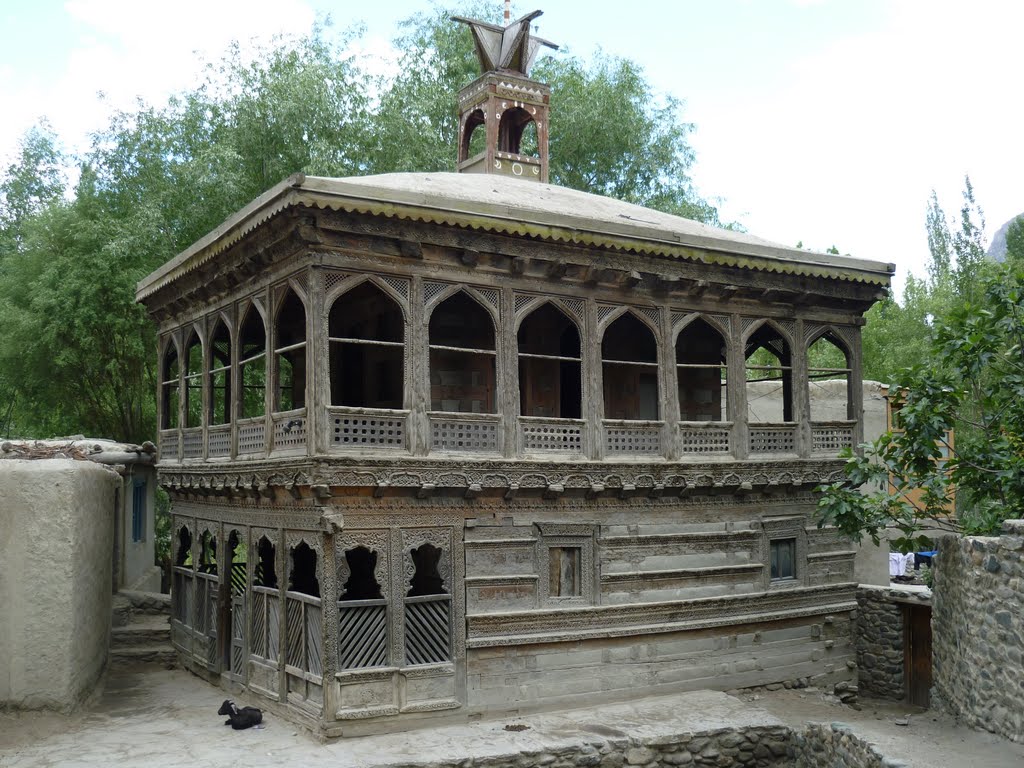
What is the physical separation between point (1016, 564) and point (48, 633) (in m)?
12.0

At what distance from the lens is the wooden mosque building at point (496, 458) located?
45.5ft

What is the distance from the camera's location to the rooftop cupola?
2095 centimetres

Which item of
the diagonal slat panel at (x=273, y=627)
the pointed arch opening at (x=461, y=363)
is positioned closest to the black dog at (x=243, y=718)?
the diagonal slat panel at (x=273, y=627)

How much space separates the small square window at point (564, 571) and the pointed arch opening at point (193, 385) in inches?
276

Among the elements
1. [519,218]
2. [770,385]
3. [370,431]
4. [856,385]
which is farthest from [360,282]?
[770,385]

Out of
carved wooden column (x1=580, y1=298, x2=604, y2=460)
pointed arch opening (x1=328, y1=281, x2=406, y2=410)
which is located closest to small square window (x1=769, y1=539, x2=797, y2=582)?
carved wooden column (x1=580, y1=298, x2=604, y2=460)

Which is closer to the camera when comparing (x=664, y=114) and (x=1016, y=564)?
(x=1016, y=564)

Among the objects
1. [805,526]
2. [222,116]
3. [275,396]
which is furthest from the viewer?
[222,116]

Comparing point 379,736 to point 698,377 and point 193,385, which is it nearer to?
point 698,377

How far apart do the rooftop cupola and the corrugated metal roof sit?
111 centimetres

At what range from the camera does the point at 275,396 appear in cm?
1499

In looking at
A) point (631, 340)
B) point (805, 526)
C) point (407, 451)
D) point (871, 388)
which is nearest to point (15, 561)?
point (407, 451)

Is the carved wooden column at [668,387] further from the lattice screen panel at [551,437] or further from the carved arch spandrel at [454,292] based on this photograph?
the carved arch spandrel at [454,292]

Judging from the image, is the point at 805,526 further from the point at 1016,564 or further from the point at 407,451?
the point at 407,451
